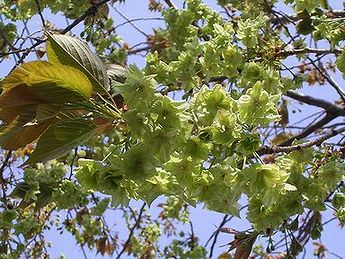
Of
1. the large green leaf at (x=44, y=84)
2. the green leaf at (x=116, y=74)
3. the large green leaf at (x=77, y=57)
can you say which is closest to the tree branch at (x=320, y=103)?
the green leaf at (x=116, y=74)

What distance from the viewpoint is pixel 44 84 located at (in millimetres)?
1488

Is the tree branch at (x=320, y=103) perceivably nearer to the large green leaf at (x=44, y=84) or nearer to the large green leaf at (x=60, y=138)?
the large green leaf at (x=60, y=138)

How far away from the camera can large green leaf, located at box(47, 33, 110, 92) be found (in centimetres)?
166

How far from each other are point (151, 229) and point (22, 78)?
440 centimetres

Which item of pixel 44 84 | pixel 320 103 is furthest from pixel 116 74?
pixel 320 103

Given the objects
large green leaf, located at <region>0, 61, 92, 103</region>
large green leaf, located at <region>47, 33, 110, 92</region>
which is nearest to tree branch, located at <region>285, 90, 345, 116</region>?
large green leaf, located at <region>47, 33, 110, 92</region>

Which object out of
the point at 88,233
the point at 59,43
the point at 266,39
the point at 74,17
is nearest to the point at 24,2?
the point at 74,17

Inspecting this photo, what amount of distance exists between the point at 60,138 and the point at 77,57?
0.24 meters

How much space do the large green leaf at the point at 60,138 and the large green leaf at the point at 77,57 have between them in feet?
0.41

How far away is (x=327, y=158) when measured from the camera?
6.52 feet

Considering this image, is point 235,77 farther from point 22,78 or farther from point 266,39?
point 22,78

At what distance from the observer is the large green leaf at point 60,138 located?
1646 millimetres

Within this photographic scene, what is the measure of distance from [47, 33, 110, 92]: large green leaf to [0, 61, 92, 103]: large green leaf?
135 millimetres

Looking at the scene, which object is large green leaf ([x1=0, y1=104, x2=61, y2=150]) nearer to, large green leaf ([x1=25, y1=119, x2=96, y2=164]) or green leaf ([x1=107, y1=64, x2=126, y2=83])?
large green leaf ([x1=25, y1=119, x2=96, y2=164])
